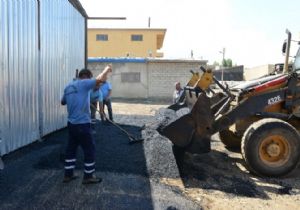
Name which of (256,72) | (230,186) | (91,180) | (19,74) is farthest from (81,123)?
(256,72)

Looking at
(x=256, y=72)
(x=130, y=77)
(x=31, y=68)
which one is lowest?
(x=130, y=77)

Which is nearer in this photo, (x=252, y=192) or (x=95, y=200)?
(x=95, y=200)

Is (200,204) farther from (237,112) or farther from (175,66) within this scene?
(175,66)

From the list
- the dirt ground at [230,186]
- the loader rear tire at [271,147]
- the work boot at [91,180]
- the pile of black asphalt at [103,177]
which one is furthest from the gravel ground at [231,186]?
the work boot at [91,180]

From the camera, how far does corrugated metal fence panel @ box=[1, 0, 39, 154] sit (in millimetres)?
8258

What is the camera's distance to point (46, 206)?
5547 millimetres

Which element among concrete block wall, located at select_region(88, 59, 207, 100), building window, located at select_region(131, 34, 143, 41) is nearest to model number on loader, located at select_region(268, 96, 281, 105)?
concrete block wall, located at select_region(88, 59, 207, 100)

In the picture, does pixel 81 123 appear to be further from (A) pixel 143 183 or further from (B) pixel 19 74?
(B) pixel 19 74

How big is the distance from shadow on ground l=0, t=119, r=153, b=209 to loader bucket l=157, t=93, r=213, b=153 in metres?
0.78

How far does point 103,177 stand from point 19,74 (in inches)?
129

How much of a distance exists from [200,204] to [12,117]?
434 centimetres

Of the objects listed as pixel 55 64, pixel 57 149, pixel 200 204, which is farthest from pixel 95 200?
pixel 55 64

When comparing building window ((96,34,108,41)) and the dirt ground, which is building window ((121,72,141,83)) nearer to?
building window ((96,34,108,41))

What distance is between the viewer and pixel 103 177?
276 inches
